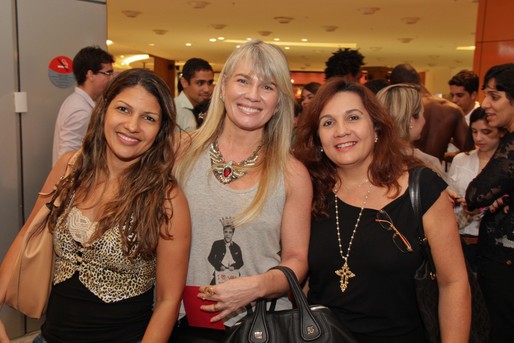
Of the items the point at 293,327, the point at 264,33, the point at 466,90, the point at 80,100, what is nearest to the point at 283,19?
the point at 264,33

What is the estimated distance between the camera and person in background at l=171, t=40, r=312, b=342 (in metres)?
1.76

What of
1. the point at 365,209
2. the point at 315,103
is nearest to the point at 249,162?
the point at 315,103

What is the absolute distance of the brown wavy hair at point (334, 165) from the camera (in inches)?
71.4

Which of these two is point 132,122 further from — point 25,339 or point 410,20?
point 410,20

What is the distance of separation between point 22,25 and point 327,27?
9.35 metres

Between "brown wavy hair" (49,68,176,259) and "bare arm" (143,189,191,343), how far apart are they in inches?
1.1

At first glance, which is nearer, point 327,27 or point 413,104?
point 413,104

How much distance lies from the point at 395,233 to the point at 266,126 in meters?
0.67

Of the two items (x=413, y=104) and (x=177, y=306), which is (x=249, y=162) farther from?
(x=413, y=104)

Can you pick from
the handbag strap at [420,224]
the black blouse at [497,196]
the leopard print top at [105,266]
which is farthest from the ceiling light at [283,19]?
the leopard print top at [105,266]

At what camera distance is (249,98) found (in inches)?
72.2

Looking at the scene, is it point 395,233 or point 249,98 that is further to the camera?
point 249,98

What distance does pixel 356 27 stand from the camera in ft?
38.8

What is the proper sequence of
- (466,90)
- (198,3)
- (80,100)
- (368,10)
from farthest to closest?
1. (368,10)
2. (198,3)
3. (466,90)
4. (80,100)
